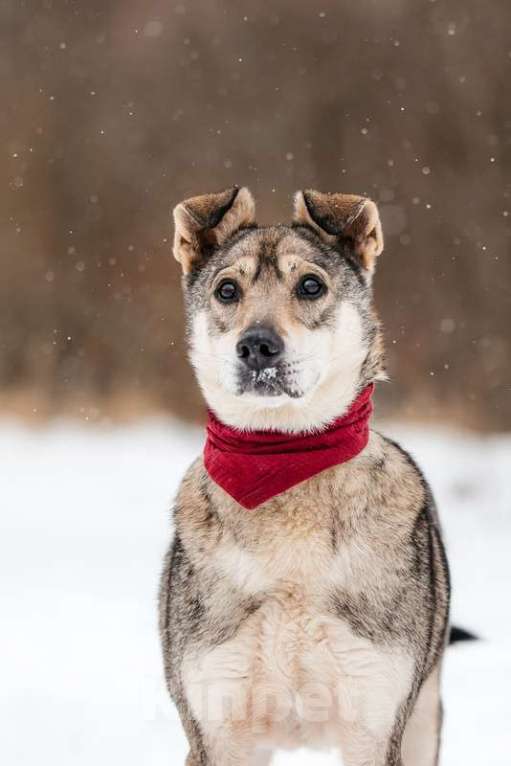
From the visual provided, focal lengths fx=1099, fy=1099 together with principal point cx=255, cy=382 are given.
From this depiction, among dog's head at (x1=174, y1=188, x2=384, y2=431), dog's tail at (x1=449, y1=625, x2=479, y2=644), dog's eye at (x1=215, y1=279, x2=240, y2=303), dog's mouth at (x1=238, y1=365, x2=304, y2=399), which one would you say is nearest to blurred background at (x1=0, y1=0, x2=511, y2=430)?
dog's tail at (x1=449, y1=625, x2=479, y2=644)

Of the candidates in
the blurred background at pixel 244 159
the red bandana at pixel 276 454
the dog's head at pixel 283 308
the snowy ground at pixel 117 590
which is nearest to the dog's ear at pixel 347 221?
the dog's head at pixel 283 308

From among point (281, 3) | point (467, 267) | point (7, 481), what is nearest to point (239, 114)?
point (281, 3)

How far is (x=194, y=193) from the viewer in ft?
30.6

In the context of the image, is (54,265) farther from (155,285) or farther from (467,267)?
(467,267)

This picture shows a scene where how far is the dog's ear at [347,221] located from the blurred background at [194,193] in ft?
16.1

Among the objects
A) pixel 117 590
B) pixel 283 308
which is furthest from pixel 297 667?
pixel 117 590

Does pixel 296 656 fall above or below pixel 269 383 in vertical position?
below

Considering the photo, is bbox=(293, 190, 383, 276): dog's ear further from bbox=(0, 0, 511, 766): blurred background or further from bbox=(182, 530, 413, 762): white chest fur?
bbox=(0, 0, 511, 766): blurred background

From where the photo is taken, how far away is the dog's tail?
164 inches

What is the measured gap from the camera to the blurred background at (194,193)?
913 centimetres

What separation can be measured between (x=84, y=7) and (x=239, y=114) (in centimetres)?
167

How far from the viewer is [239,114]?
942 cm

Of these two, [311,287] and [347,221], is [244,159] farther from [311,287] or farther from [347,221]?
[311,287]

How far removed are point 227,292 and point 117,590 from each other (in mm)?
3850
